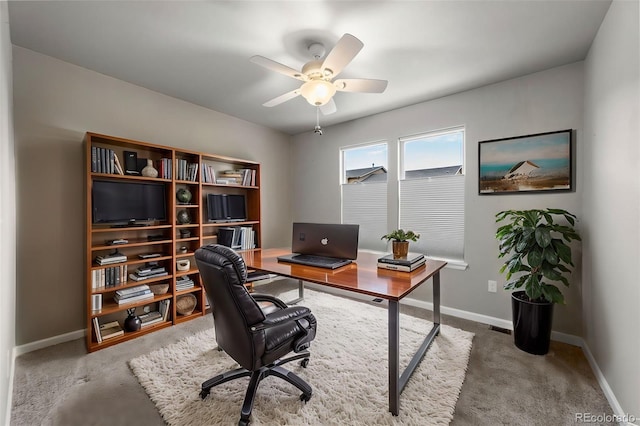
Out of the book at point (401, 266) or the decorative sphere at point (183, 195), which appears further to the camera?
the decorative sphere at point (183, 195)

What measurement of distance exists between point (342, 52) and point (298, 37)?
2.00 feet

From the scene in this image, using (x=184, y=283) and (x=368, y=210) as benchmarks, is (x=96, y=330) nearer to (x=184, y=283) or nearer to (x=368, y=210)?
(x=184, y=283)

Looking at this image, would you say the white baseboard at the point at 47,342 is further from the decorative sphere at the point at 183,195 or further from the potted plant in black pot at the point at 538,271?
the potted plant in black pot at the point at 538,271

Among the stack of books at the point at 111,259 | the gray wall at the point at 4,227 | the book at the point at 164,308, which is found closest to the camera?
the gray wall at the point at 4,227

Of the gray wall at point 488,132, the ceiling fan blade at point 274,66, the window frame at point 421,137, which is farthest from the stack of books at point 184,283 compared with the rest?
the window frame at point 421,137

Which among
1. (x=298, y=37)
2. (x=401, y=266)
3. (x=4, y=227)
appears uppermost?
(x=298, y=37)

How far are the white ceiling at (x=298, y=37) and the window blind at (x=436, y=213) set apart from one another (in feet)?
3.59

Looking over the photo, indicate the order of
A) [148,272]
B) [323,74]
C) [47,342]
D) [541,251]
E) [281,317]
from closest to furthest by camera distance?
[281,317] < [323,74] < [541,251] < [47,342] < [148,272]

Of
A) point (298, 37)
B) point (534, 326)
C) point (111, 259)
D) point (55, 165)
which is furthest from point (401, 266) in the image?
point (55, 165)

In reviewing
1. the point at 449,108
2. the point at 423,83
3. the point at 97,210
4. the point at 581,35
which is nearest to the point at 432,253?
the point at 449,108

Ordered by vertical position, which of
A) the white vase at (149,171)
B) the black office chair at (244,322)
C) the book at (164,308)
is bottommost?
the book at (164,308)

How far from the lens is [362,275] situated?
6.20 ft

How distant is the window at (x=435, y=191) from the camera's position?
122 inches

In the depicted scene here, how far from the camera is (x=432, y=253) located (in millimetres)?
3285
